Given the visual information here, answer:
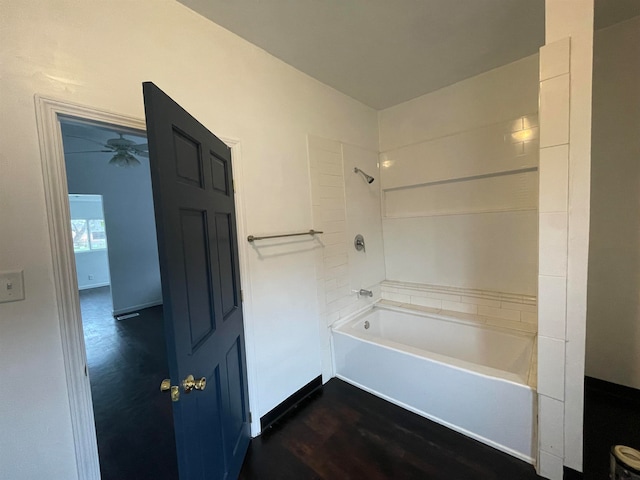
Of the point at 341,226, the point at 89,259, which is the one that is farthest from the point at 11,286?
the point at 89,259

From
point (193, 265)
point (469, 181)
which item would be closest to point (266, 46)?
point (193, 265)

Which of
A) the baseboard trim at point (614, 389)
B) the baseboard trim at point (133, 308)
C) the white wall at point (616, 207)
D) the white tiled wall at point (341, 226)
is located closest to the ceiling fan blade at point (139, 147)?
the white tiled wall at point (341, 226)

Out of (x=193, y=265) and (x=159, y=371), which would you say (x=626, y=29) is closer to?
(x=193, y=265)

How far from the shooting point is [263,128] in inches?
73.2

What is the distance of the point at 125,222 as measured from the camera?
4738 mm

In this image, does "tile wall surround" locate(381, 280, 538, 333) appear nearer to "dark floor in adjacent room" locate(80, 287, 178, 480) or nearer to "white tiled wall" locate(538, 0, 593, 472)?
"white tiled wall" locate(538, 0, 593, 472)

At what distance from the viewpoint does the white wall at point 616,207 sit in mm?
1800

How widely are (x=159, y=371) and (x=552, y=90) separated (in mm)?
3651

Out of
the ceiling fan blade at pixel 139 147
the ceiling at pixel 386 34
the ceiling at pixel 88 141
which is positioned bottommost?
the ceiling fan blade at pixel 139 147

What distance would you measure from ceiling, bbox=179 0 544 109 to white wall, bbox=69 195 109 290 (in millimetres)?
7253

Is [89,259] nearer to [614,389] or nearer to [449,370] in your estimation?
[449,370]

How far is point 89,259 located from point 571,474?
30.2 feet

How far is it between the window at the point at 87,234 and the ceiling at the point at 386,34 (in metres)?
7.54

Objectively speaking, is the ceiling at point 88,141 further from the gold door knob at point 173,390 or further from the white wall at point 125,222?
the gold door knob at point 173,390
